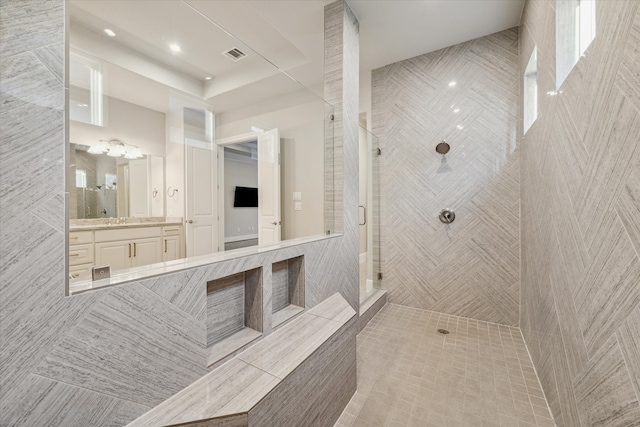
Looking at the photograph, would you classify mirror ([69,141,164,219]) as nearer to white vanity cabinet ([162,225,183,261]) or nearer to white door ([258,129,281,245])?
white vanity cabinet ([162,225,183,261])

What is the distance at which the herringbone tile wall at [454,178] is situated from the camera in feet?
8.87

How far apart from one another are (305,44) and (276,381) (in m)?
3.20

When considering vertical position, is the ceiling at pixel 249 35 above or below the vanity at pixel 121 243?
above

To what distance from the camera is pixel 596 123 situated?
106 cm

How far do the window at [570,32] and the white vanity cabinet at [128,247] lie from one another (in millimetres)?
2351

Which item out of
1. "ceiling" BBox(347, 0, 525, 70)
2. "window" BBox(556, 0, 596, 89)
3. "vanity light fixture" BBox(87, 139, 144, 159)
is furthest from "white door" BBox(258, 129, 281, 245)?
"window" BBox(556, 0, 596, 89)

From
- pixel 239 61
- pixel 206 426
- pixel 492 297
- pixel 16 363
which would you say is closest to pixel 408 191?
pixel 492 297

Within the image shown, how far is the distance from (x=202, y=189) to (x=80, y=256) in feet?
3.56

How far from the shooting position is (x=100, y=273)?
0.92 meters

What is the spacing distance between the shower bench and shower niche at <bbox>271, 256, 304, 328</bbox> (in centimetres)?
12

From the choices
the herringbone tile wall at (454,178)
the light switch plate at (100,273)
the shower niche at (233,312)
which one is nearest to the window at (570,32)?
the herringbone tile wall at (454,178)

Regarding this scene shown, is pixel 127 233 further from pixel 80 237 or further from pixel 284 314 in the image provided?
pixel 284 314

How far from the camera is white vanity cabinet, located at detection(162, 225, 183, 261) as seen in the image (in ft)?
4.56

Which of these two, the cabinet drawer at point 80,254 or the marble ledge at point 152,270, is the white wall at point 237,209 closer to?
the marble ledge at point 152,270
